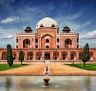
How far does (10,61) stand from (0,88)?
87.1ft

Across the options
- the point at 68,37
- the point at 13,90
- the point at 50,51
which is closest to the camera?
the point at 13,90

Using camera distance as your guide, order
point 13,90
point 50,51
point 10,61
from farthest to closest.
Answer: point 50,51 → point 10,61 → point 13,90

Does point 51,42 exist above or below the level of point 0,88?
above

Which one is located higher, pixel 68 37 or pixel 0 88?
pixel 68 37

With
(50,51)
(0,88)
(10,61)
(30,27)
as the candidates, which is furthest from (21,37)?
(0,88)

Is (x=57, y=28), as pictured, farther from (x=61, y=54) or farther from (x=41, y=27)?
(x=61, y=54)

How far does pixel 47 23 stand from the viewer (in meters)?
78.2

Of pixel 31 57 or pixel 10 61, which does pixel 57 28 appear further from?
pixel 10 61

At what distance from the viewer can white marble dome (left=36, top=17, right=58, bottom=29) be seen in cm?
7764

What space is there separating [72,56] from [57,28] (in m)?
10.8

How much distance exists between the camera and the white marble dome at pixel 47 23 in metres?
77.6

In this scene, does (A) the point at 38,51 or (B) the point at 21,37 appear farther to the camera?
(B) the point at 21,37

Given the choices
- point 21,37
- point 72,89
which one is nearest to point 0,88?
point 72,89

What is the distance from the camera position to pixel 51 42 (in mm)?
75562
